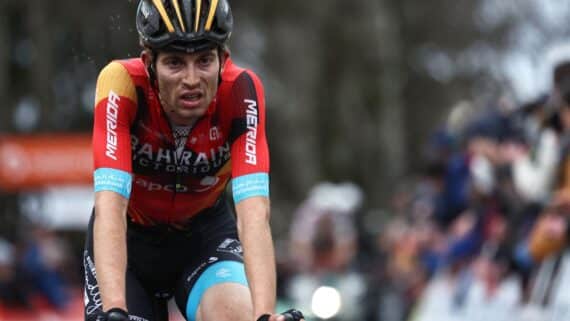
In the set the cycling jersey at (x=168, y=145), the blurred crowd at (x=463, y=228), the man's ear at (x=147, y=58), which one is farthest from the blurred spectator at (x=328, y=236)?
the man's ear at (x=147, y=58)

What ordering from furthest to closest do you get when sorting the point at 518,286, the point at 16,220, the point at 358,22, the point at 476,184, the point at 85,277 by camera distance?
the point at 358,22 → the point at 16,220 → the point at 476,184 → the point at 518,286 → the point at 85,277

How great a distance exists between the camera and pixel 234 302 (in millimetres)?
6195

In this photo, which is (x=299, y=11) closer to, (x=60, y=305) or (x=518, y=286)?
(x=60, y=305)

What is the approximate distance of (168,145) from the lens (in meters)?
6.34

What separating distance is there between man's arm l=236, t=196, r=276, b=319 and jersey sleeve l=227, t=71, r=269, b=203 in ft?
0.22

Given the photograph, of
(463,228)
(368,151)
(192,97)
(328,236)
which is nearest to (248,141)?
(192,97)

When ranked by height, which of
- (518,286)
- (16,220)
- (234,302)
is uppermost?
(16,220)

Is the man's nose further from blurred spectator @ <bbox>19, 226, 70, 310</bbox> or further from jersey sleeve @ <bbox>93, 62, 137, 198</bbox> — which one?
blurred spectator @ <bbox>19, 226, 70, 310</bbox>

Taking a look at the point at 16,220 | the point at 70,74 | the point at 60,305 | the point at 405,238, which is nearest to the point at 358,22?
the point at 70,74

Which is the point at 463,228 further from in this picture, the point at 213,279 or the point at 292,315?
the point at 292,315

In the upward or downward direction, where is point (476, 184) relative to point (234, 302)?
upward

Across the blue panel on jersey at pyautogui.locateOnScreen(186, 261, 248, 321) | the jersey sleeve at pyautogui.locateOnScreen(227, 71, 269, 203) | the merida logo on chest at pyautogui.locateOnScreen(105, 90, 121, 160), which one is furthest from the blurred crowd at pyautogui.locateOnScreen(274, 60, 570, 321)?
the merida logo on chest at pyautogui.locateOnScreen(105, 90, 121, 160)

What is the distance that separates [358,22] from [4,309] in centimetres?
1624

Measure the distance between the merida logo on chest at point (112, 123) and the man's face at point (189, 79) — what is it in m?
0.25
